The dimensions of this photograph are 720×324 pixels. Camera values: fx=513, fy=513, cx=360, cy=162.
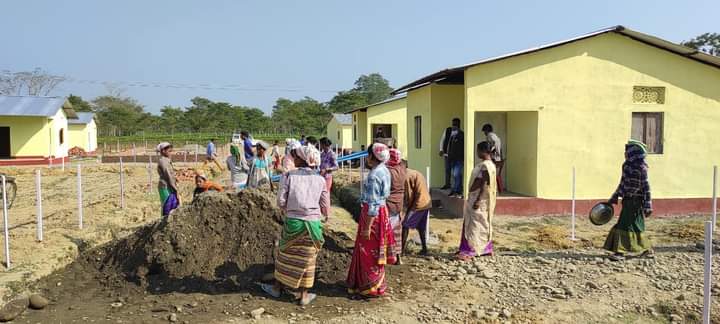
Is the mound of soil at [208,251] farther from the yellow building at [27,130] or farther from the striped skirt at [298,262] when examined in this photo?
the yellow building at [27,130]

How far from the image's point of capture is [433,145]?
37.1ft

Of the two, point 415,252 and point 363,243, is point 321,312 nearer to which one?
point 363,243

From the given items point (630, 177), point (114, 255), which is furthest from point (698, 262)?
point (114, 255)

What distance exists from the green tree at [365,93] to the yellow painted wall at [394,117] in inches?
1428

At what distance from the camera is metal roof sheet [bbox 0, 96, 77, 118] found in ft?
77.8

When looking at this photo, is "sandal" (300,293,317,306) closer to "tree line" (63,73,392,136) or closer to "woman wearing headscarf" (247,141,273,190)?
"woman wearing headscarf" (247,141,273,190)

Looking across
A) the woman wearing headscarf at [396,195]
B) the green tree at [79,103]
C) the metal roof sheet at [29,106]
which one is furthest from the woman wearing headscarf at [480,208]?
the green tree at [79,103]

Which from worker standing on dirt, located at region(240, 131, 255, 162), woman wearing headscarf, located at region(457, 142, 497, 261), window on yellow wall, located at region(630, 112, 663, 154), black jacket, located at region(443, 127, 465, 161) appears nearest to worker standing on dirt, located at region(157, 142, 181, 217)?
worker standing on dirt, located at region(240, 131, 255, 162)

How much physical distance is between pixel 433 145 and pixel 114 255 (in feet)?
23.2

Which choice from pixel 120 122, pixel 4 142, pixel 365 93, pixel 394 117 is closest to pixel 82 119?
pixel 4 142

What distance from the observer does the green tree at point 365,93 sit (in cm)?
6212

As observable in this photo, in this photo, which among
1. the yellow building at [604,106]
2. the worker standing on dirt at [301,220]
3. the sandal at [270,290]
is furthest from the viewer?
the yellow building at [604,106]

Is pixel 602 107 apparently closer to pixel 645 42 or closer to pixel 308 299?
pixel 645 42

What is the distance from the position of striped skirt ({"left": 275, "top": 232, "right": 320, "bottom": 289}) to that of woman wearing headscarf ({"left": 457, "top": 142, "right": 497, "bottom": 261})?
2.32 metres
